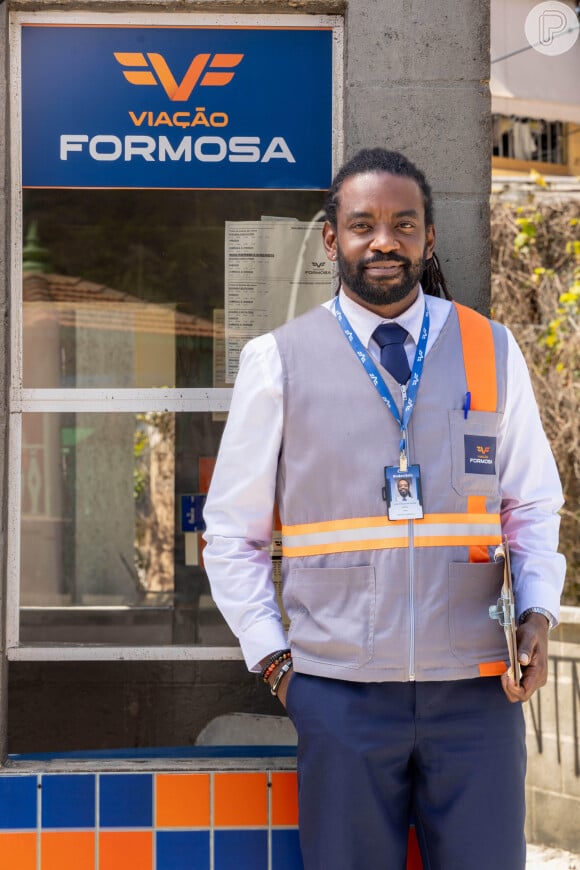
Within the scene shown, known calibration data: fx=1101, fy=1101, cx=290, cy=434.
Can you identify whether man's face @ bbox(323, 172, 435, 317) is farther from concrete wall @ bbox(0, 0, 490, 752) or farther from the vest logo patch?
concrete wall @ bbox(0, 0, 490, 752)

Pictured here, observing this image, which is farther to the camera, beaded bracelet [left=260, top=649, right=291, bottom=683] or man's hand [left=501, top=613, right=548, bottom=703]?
beaded bracelet [left=260, top=649, right=291, bottom=683]

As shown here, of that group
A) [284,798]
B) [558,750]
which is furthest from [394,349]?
[558,750]

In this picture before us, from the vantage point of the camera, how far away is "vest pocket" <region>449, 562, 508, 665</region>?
7.72 ft

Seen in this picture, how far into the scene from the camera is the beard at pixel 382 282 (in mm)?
2500

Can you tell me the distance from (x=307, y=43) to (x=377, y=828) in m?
2.17

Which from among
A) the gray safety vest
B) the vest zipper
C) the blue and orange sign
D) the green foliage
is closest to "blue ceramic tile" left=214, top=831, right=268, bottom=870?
the gray safety vest

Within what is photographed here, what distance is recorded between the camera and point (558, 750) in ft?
16.8

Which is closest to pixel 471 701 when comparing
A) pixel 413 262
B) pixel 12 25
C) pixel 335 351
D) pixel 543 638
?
pixel 543 638

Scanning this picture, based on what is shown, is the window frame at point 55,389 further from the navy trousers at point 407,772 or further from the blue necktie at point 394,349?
the navy trousers at point 407,772

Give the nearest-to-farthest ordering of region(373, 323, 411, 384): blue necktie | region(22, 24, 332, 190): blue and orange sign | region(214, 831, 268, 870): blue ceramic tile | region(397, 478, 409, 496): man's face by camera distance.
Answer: region(397, 478, 409, 496): man's face
region(373, 323, 411, 384): blue necktie
region(214, 831, 268, 870): blue ceramic tile
region(22, 24, 332, 190): blue and orange sign

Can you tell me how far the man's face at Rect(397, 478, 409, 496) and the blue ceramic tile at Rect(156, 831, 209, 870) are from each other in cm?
125

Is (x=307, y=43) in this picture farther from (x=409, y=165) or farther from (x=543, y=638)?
(x=543, y=638)

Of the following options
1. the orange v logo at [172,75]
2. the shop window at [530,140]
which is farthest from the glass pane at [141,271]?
the shop window at [530,140]

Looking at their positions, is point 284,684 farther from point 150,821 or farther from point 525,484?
point 150,821
